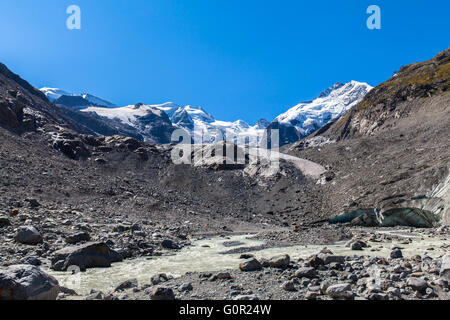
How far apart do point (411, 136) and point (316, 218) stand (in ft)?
108

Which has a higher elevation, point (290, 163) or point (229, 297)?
point (290, 163)

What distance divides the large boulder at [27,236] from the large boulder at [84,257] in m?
3.43

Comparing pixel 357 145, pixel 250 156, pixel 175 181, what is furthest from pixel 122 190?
pixel 357 145

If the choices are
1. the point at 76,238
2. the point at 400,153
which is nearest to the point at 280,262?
the point at 76,238

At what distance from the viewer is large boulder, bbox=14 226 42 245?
19.7 metres

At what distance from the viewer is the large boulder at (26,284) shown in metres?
8.91

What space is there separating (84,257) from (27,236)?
5.44m

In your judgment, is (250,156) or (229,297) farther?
(250,156)

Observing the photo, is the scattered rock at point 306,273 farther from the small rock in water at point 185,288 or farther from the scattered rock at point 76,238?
the scattered rock at point 76,238

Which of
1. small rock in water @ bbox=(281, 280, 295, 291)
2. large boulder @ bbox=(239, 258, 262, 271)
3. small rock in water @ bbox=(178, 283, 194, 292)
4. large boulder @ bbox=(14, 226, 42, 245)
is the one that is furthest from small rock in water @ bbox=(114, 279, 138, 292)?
large boulder @ bbox=(14, 226, 42, 245)

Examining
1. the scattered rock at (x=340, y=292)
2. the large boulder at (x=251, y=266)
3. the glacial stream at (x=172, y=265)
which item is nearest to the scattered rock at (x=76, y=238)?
the glacial stream at (x=172, y=265)

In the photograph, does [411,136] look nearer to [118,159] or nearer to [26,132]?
[118,159]

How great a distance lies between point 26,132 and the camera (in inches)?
2687
